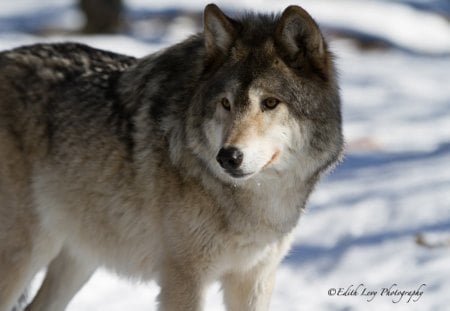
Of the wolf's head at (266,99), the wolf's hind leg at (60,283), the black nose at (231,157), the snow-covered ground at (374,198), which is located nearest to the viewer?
the black nose at (231,157)

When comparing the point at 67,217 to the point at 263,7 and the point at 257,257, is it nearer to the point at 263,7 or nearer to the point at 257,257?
the point at 257,257

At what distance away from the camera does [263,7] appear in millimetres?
16672

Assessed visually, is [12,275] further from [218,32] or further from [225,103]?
[218,32]

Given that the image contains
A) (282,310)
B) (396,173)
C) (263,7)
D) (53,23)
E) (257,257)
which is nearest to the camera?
(257,257)

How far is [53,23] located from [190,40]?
427 inches

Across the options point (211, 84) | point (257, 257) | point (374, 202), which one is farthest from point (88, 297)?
point (374, 202)

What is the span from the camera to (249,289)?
4605mm

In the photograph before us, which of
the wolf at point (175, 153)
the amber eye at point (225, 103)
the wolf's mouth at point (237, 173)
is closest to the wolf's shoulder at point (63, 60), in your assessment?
the wolf at point (175, 153)

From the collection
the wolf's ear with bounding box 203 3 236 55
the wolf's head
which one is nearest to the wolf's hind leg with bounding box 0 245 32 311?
the wolf's head

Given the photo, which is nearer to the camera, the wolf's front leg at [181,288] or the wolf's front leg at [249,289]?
the wolf's front leg at [181,288]

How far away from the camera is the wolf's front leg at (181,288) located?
4262mm

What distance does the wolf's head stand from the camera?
3967 mm

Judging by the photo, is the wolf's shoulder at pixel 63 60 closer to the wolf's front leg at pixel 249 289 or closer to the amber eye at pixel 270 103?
the amber eye at pixel 270 103

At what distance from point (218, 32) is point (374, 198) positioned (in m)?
3.60
